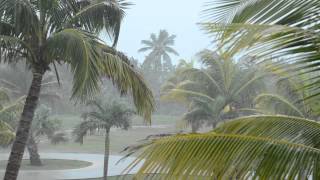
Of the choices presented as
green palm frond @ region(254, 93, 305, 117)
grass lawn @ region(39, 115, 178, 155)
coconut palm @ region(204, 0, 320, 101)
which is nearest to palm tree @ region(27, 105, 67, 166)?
grass lawn @ region(39, 115, 178, 155)

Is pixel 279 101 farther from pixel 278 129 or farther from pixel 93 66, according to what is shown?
pixel 278 129

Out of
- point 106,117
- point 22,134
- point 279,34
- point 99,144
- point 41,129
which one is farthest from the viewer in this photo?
point 99,144

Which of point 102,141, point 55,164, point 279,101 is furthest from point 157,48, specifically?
point 279,101

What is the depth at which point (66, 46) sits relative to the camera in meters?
7.63

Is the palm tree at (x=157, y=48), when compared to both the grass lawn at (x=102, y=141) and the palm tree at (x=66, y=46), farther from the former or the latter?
the palm tree at (x=66, y=46)

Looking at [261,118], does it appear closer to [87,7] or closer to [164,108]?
[87,7]

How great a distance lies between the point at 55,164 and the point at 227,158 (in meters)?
25.1

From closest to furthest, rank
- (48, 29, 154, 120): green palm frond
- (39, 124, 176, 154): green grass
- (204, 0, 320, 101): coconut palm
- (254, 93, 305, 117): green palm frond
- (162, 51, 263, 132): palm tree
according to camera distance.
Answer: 1. (204, 0, 320, 101): coconut palm
2. (48, 29, 154, 120): green palm frond
3. (254, 93, 305, 117): green palm frond
4. (162, 51, 263, 132): palm tree
5. (39, 124, 176, 154): green grass

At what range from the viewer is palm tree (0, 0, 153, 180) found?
296 inches

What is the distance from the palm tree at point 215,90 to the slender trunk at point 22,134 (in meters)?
11.4

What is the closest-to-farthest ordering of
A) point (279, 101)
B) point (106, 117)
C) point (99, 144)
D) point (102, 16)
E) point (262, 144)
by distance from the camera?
point (262, 144) < point (102, 16) < point (279, 101) < point (106, 117) < point (99, 144)

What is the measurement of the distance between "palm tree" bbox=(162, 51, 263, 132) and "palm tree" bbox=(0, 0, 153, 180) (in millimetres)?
10567

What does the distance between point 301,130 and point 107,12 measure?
22.2 ft

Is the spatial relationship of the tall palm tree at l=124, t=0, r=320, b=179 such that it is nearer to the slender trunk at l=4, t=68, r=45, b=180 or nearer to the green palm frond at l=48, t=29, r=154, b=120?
the green palm frond at l=48, t=29, r=154, b=120
